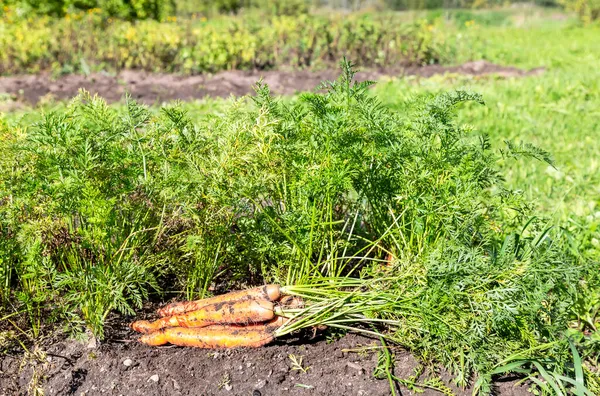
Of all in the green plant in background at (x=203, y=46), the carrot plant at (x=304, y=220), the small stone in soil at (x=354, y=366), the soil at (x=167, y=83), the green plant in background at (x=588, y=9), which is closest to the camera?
the carrot plant at (x=304, y=220)

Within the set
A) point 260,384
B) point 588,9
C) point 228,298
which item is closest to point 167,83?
point 228,298

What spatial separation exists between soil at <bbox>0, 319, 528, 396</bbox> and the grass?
0.09 m

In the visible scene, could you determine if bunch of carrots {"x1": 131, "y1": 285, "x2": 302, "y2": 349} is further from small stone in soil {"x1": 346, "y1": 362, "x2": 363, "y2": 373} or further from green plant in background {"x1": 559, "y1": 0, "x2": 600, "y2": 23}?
green plant in background {"x1": 559, "y1": 0, "x2": 600, "y2": 23}

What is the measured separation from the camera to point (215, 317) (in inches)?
88.4

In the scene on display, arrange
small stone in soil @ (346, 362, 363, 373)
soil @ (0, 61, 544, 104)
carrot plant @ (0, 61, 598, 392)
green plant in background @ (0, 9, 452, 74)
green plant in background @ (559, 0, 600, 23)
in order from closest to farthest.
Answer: carrot plant @ (0, 61, 598, 392) → small stone in soil @ (346, 362, 363, 373) → soil @ (0, 61, 544, 104) → green plant in background @ (0, 9, 452, 74) → green plant in background @ (559, 0, 600, 23)

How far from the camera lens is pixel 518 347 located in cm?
204

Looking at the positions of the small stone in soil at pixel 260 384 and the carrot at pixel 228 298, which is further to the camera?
the carrot at pixel 228 298

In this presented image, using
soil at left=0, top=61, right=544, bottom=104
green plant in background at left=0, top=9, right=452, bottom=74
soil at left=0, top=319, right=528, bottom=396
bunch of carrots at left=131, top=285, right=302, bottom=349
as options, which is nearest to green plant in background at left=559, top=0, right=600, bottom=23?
green plant in background at left=0, top=9, right=452, bottom=74

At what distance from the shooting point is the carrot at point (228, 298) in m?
2.21

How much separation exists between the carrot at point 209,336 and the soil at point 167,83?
5.03 metres

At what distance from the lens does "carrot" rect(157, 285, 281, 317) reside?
221cm

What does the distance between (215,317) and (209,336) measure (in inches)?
3.0

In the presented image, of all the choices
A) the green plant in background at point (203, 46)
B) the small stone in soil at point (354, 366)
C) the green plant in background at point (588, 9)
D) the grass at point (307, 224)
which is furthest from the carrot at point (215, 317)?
the green plant in background at point (588, 9)

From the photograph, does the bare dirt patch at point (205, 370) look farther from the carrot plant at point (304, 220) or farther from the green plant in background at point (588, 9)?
the green plant in background at point (588, 9)
